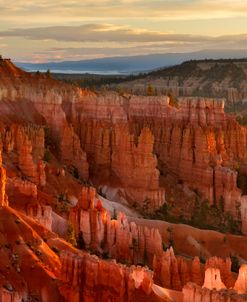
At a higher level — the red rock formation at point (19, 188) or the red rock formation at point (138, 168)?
the red rock formation at point (19, 188)

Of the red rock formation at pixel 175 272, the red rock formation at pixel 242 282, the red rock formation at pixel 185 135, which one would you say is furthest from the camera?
the red rock formation at pixel 185 135

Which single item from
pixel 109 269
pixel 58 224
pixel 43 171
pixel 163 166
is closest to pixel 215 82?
pixel 163 166

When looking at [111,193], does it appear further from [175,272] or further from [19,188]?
[175,272]

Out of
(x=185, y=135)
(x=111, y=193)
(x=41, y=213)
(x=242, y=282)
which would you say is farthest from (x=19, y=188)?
(x=185, y=135)

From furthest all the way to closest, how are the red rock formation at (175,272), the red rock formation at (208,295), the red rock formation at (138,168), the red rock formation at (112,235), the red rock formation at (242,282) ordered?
1. the red rock formation at (138,168)
2. the red rock formation at (112,235)
3. the red rock formation at (175,272)
4. the red rock formation at (242,282)
5. the red rock formation at (208,295)

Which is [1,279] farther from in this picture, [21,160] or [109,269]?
[21,160]

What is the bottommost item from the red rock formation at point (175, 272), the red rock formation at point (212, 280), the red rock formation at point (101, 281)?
the red rock formation at point (175, 272)

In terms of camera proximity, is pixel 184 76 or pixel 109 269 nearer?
pixel 109 269

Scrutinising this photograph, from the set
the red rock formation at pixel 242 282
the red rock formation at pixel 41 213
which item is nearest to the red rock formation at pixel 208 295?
the red rock formation at pixel 242 282

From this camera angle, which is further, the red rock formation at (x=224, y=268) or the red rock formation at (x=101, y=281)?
the red rock formation at (x=224, y=268)

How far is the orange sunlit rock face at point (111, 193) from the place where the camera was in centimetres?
3123

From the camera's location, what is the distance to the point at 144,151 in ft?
219

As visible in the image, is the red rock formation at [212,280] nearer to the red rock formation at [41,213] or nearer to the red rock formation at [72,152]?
the red rock formation at [41,213]

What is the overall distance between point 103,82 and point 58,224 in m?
120
